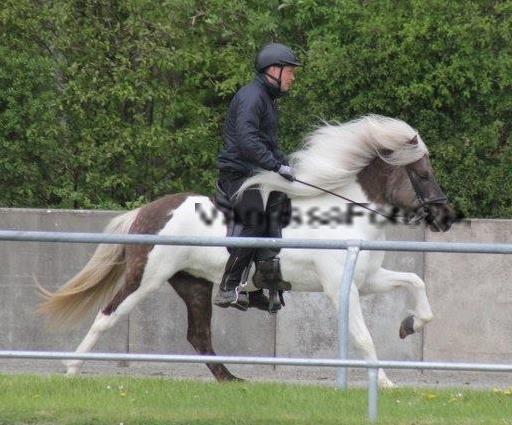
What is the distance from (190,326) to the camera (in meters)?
11.9

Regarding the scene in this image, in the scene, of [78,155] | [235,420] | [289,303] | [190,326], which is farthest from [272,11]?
[235,420]

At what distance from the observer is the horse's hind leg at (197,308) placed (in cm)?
1192

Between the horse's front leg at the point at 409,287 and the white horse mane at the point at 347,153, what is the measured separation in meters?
0.79

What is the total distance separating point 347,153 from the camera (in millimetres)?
11539

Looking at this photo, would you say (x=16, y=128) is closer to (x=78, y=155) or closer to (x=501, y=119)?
(x=78, y=155)

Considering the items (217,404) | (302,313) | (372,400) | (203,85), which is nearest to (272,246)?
(372,400)

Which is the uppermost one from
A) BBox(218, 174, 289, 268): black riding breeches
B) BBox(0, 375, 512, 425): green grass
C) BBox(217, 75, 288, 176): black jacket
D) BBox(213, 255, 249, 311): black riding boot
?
BBox(217, 75, 288, 176): black jacket

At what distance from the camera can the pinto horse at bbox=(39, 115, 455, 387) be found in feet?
37.1

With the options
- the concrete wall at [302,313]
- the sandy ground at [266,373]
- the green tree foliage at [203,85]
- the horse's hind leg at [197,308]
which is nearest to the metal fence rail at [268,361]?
the horse's hind leg at [197,308]

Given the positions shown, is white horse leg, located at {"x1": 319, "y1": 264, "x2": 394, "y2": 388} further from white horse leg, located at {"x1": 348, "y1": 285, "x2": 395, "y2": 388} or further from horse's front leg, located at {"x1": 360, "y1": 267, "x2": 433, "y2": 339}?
horse's front leg, located at {"x1": 360, "y1": 267, "x2": 433, "y2": 339}

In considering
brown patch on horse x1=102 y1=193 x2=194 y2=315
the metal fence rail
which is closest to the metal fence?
the metal fence rail

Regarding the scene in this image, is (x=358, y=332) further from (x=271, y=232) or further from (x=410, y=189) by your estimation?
(x=410, y=189)

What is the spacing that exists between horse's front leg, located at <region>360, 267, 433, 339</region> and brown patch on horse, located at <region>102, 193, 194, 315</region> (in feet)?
5.41

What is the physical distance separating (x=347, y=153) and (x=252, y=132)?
892 millimetres
